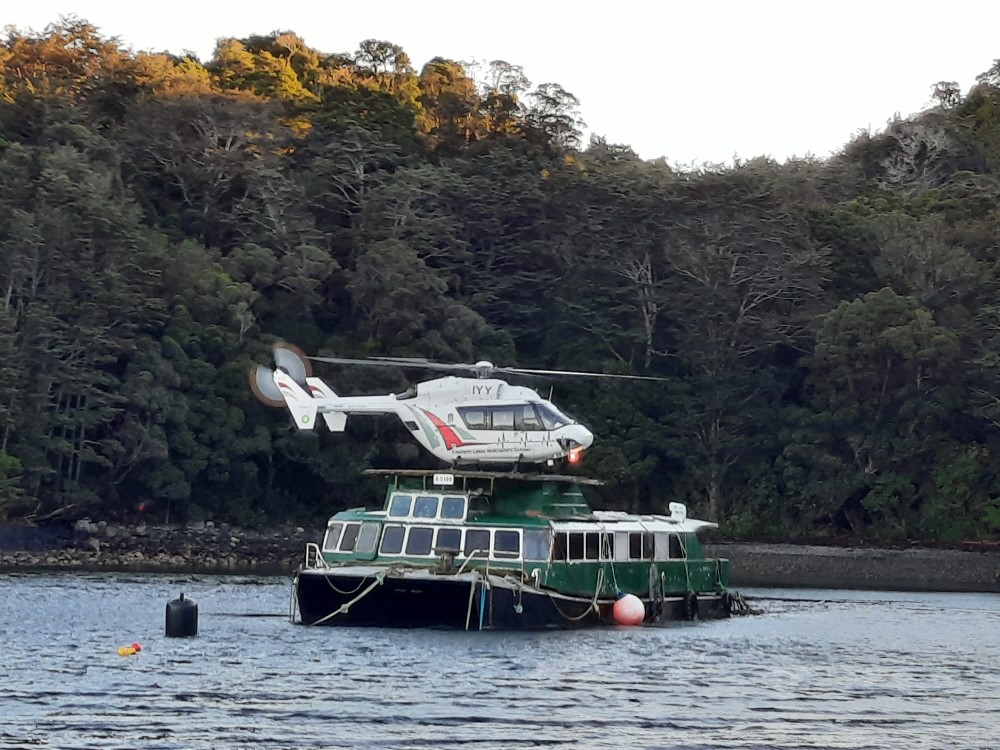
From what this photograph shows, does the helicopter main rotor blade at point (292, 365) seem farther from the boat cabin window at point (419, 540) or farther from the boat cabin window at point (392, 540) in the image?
the boat cabin window at point (419, 540)

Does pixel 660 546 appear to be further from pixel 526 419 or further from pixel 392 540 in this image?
pixel 392 540

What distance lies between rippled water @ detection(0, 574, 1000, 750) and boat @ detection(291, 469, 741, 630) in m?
0.60

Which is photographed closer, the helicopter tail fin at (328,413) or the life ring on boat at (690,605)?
the life ring on boat at (690,605)

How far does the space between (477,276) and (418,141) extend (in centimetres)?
1126

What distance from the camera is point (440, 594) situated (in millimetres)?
39562

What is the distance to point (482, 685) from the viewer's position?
32781 mm

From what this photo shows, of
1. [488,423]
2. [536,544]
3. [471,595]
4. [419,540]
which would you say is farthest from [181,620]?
[488,423]

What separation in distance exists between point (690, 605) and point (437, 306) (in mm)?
44796

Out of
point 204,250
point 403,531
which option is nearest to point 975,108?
point 204,250

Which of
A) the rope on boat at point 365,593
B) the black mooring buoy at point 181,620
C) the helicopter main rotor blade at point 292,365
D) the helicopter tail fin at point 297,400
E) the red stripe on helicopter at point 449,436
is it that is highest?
the helicopter main rotor blade at point 292,365

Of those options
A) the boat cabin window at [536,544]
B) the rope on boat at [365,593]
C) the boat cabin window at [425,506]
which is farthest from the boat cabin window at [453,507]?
the rope on boat at [365,593]

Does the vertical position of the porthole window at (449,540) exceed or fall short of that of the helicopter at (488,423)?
it falls short

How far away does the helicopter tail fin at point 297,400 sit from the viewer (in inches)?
2066

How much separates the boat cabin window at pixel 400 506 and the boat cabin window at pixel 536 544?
2924mm
